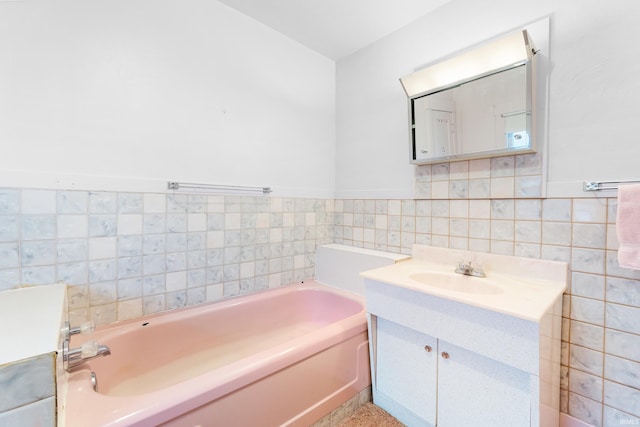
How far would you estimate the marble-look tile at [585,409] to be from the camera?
1.19 meters

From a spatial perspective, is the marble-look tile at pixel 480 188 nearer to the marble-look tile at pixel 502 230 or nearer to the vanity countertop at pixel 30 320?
the marble-look tile at pixel 502 230

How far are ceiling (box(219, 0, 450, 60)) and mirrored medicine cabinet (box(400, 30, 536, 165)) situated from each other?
465mm

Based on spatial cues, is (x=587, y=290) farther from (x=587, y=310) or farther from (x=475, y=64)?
(x=475, y=64)

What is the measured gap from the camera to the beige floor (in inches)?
55.2

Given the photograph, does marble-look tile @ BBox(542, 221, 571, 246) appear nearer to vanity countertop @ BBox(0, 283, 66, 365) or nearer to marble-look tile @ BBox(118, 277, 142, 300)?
vanity countertop @ BBox(0, 283, 66, 365)

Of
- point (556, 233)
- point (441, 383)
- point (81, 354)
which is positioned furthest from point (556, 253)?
point (81, 354)

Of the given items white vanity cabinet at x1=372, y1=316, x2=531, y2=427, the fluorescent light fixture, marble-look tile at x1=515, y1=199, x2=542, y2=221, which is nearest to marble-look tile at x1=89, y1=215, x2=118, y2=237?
white vanity cabinet at x1=372, y1=316, x2=531, y2=427

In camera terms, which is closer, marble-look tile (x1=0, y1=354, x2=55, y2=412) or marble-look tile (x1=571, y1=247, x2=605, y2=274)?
marble-look tile (x1=0, y1=354, x2=55, y2=412)

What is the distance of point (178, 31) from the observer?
60.6 inches

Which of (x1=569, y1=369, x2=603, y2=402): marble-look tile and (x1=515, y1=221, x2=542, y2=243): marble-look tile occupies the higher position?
(x1=515, y1=221, x2=542, y2=243): marble-look tile

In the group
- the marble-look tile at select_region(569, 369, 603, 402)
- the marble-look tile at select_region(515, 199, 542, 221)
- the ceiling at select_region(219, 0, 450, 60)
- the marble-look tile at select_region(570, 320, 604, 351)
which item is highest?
the ceiling at select_region(219, 0, 450, 60)

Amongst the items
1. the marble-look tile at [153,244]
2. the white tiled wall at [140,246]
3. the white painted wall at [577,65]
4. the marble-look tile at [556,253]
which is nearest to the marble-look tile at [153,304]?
the white tiled wall at [140,246]

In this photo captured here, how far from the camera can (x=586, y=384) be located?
Result: 47.8 inches

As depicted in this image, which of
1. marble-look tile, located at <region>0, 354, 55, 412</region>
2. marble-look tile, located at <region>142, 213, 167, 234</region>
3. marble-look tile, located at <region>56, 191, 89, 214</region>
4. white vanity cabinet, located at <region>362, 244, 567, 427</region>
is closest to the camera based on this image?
marble-look tile, located at <region>0, 354, 55, 412</region>
